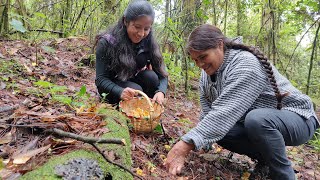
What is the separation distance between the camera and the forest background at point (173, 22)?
16.9ft

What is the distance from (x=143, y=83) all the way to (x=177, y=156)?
4.77ft

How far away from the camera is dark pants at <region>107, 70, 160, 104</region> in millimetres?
3225

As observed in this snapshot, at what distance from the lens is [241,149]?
265 cm

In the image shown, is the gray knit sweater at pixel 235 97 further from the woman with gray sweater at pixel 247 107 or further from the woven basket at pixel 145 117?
the woven basket at pixel 145 117

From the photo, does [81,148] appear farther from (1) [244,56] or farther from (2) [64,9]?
(2) [64,9]

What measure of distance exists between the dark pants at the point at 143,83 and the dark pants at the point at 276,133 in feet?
4.08

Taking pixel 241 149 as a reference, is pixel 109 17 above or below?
above

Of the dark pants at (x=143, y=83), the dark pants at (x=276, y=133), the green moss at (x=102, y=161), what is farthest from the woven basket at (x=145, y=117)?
the dark pants at (x=276, y=133)

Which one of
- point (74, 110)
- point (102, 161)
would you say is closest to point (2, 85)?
point (74, 110)

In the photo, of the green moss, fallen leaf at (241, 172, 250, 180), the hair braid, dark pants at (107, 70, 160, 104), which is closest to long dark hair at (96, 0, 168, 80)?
dark pants at (107, 70, 160, 104)

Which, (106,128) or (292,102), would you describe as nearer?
(106,128)

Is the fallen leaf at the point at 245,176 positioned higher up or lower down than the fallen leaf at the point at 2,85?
lower down

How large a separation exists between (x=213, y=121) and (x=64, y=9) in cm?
566

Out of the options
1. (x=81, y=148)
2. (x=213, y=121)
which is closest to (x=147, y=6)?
(x=213, y=121)
